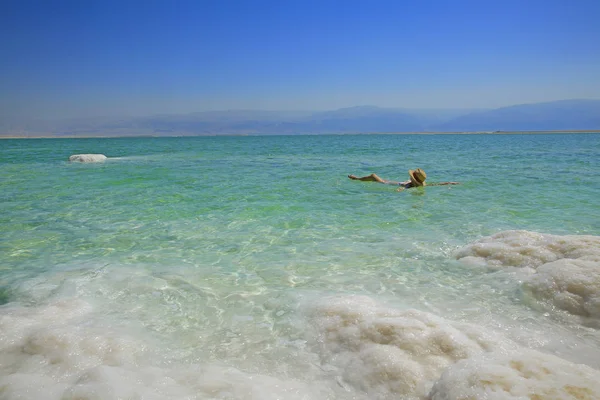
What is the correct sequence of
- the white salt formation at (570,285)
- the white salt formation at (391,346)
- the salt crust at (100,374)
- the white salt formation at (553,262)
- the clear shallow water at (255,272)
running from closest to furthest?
the salt crust at (100,374) → the white salt formation at (391,346) → the clear shallow water at (255,272) → the white salt formation at (570,285) → the white salt formation at (553,262)

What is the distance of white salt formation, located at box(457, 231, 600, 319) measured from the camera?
4.95m

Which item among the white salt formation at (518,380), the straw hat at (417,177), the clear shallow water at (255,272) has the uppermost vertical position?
the straw hat at (417,177)

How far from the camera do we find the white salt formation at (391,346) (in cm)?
349

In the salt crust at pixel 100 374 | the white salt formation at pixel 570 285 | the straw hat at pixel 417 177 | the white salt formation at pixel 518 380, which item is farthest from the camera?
the straw hat at pixel 417 177

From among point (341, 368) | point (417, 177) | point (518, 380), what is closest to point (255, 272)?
point (341, 368)

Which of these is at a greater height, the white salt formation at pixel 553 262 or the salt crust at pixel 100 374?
the white salt formation at pixel 553 262

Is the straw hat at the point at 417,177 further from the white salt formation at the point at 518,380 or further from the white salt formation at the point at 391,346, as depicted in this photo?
the white salt formation at the point at 518,380

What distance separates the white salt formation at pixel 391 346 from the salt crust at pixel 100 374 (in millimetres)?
475

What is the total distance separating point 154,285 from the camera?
6023 millimetres

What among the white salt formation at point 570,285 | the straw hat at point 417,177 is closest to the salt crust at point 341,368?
the white salt formation at point 570,285

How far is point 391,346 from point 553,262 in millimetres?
3504

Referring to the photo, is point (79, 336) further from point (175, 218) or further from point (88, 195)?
point (88, 195)

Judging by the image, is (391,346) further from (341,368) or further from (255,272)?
(255,272)

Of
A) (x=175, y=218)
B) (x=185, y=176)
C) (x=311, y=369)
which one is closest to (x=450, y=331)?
(x=311, y=369)
